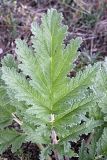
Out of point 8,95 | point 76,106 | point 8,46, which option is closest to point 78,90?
point 76,106

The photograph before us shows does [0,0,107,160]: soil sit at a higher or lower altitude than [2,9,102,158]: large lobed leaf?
higher

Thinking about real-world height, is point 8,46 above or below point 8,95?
above

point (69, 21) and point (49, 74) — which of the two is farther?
point (69, 21)

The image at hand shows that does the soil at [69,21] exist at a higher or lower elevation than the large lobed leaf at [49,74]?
higher

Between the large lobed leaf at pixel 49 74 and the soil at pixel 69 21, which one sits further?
the soil at pixel 69 21

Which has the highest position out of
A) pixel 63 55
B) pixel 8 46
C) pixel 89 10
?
pixel 89 10

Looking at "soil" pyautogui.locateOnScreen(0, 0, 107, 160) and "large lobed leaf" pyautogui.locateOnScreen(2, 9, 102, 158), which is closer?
"large lobed leaf" pyautogui.locateOnScreen(2, 9, 102, 158)

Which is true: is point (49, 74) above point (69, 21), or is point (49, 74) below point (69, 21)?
below

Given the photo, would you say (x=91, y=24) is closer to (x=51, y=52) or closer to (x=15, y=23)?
(x=15, y=23)
